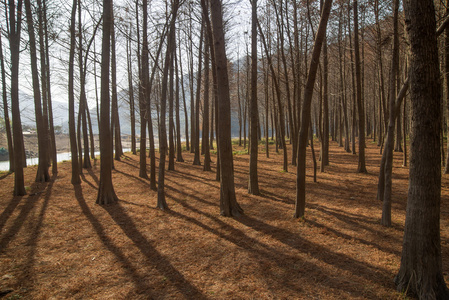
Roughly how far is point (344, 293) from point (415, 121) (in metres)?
2.11

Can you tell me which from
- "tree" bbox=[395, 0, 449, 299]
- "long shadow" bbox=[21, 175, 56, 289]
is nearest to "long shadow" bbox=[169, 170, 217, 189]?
"long shadow" bbox=[21, 175, 56, 289]

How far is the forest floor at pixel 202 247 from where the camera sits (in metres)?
3.20

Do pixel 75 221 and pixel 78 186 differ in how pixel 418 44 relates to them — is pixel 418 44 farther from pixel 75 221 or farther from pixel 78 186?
pixel 78 186

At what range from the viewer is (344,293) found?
2971 millimetres

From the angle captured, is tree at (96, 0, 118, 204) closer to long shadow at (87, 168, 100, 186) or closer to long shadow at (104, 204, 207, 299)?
long shadow at (104, 204, 207, 299)

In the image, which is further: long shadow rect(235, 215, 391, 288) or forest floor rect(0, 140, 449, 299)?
long shadow rect(235, 215, 391, 288)

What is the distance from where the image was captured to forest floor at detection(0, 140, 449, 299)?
10.5 ft

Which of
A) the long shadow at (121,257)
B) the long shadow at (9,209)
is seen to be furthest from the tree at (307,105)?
the long shadow at (9,209)

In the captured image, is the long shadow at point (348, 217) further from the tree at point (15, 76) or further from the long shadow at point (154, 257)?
the tree at point (15, 76)

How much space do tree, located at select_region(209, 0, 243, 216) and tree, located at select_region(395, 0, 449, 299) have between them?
3.56m

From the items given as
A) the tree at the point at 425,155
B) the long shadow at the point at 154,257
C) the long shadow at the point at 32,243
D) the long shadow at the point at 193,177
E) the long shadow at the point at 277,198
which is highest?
the tree at the point at 425,155

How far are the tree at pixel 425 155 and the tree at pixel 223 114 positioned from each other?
3.56 meters

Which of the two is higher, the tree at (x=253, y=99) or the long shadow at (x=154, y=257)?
the tree at (x=253, y=99)

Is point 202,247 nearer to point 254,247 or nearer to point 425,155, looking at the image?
point 254,247
